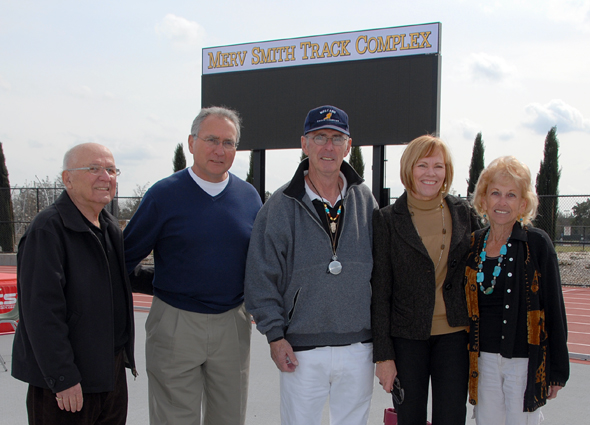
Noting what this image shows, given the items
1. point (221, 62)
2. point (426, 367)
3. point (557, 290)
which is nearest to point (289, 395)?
point (426, 367)

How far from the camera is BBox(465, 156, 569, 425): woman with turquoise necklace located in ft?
7.48

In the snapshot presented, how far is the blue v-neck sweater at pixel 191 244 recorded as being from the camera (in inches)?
98.4

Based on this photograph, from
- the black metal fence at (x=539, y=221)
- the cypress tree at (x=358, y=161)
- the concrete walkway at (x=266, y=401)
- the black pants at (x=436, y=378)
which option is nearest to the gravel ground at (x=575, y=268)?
the black metal fence at (x=539, y=221)

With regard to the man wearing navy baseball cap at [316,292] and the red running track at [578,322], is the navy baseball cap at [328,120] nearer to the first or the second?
the man wearing navy baseball cap at [316,292]

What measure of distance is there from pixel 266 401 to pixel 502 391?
213cm

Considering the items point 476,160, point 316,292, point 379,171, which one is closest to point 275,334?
point 316,292

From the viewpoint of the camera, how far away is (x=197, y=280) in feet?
8.21

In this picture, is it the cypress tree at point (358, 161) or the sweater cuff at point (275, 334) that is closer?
the sweater cuff at point (275, 334)

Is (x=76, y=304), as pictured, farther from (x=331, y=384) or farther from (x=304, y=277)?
(x=331, y=384)

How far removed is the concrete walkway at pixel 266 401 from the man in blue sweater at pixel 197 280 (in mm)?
1136

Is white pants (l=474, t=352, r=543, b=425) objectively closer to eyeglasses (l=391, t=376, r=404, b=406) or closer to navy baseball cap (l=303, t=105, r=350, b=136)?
eyeglasses (l=391, t=376, r=404, b=406)

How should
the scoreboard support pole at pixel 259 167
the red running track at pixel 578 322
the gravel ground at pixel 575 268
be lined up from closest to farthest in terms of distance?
1. the red running track at pixel 578 322
2. the scoreboard support pole at pixel 259 167
3. the gravel ground at pixel 575 268

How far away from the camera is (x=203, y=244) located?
8.19 feet

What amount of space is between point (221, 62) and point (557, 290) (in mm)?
11435
